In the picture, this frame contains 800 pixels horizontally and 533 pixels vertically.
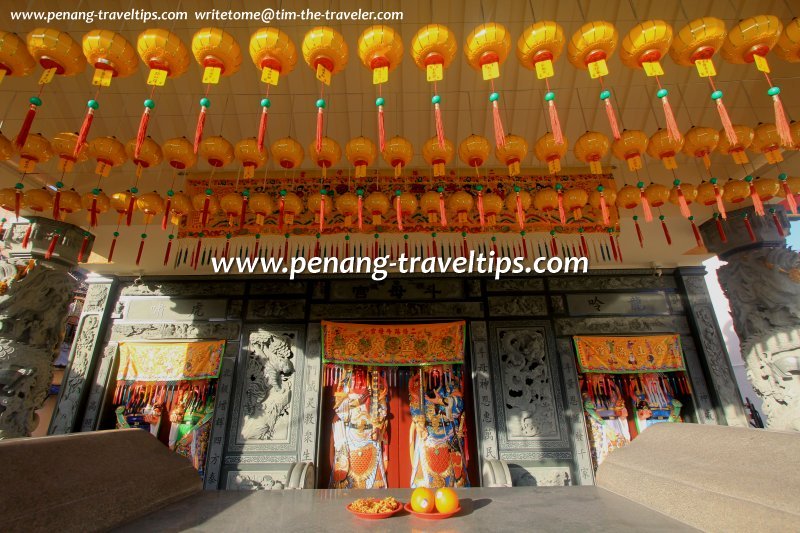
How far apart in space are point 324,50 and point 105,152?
2027mm

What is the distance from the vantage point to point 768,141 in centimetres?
284

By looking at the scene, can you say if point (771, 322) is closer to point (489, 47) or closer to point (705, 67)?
point (705, 67)

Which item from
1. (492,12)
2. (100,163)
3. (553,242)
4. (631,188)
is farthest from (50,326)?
(631,188)

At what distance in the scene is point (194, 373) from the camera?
15.0 feet

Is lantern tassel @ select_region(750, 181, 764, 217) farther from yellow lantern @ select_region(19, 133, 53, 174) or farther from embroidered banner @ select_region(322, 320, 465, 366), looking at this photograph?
yellow lantern @ select_region(19, 133, 53, 174)

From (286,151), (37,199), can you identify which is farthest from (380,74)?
(37,199)

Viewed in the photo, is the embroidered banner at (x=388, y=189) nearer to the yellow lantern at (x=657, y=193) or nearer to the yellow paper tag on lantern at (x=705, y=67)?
the yellow lantern at (x=657, y=193)

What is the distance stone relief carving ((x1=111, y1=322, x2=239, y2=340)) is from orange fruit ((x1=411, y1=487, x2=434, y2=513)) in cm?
387

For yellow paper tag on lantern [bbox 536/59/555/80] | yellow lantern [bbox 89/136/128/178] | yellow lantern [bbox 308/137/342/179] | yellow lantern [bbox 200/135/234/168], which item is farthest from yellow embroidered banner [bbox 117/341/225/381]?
yellow paper tag on lantern [bbox 536/59/555/80]

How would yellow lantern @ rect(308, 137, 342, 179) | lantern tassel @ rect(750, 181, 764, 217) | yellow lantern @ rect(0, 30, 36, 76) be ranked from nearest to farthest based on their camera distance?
yellow lantern @ rect(0, 30, 36, 76) → yellow lantern @ rect(308, 137, 342, 179) → lantern tassel @ rect(750, 181, 764, 217)

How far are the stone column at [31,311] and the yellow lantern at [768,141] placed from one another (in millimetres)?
6644

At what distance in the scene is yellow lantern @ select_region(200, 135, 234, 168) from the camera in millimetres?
2873

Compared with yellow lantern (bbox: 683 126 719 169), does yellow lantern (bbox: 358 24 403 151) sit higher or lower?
higher

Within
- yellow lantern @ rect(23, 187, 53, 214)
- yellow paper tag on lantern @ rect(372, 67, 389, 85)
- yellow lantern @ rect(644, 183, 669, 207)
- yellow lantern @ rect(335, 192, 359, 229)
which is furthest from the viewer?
yellow lantern @ rect(335, 192, 359, 229)
